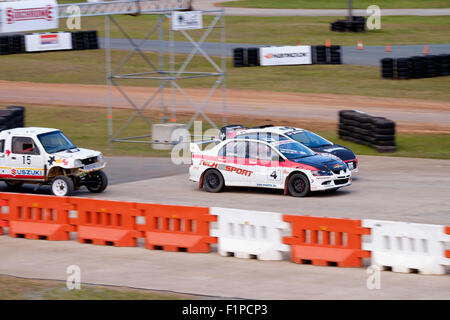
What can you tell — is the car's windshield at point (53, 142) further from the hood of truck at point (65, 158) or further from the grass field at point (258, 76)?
the grass field at point (258, 76)

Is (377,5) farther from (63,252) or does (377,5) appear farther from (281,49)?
(63,252)

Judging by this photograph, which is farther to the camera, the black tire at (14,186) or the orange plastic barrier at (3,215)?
the black tire at (14,186)

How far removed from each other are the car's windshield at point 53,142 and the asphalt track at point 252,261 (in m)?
1.29

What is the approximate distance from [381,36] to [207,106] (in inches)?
910

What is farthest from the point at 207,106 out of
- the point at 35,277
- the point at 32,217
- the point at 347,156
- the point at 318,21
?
the point at 318,21

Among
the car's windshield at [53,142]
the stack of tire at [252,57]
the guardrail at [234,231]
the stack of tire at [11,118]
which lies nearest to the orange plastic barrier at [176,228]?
the guardrail at [234,231]

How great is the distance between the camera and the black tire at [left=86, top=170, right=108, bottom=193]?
64.0ft

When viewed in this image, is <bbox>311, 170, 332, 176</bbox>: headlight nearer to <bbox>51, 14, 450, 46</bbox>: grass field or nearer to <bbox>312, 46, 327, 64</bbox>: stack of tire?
<bbox>312, 46, 327, 64</bbox>: stack of tire

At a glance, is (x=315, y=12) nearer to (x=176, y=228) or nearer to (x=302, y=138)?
(x=302, y=138)

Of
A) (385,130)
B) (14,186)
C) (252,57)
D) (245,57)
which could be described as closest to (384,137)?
(385,130)

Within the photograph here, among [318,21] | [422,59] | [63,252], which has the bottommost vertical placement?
[63,252]

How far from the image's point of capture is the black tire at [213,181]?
63.2 ft

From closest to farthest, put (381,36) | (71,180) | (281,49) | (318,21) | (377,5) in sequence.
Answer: (71,180) < (281,49) < (381,36) < (318,21) < (377,5)
